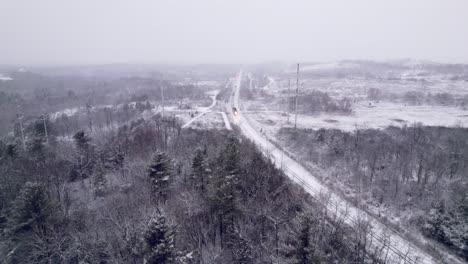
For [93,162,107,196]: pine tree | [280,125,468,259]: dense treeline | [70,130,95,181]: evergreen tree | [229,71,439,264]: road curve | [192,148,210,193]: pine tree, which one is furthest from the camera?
[70,130,95,181]: evergreen tree

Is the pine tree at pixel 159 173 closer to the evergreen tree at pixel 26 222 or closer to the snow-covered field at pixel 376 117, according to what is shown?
Result: the evergreen tree at pixel 26 222

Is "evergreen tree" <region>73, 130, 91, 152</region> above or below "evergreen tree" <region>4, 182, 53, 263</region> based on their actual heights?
above

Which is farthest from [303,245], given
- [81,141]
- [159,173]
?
[81,141]

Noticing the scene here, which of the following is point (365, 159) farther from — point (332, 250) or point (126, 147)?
point (126, 147)

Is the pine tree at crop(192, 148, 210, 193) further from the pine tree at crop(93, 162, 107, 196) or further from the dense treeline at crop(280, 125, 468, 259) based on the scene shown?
the dense treeline at crop(280, 125, 468, 259)

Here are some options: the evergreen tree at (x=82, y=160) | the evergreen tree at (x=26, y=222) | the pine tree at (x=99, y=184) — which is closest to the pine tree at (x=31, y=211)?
the evergreen tree at (x=26, y=222)

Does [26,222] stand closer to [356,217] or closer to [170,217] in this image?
[170,217]

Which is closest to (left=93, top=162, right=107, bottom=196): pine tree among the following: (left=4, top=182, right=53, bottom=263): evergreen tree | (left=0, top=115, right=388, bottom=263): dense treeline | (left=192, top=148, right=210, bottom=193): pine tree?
(left=0, top=115, right=388, bottom=263): dense treeline

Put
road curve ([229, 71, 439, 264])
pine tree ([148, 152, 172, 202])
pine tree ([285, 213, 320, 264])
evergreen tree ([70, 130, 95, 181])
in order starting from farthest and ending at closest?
evergreen tree ([70, 130, 95, 181]) < pine tree ([148, 152, 172, 202]) < road curve ([229, 71, 439, 264]) < pine tree ([285, 213, 320, 264])
